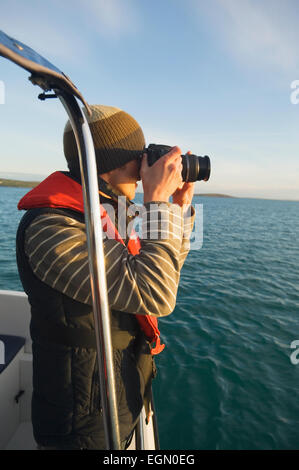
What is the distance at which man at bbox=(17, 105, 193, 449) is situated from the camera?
3.46 feet

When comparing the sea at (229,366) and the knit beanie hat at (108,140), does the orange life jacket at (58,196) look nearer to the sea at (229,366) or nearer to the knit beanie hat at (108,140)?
the knit beanie hat at (108,140)

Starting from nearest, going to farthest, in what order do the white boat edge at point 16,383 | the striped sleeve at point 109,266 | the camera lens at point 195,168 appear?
the striped sleeve at point 109,266, the camera lens at point 195,168, the white boat edge at point 16,383

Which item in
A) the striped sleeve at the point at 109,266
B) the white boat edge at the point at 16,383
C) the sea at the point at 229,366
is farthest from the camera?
the sea at the point at 229,366

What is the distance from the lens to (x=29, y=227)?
1077 millimetres

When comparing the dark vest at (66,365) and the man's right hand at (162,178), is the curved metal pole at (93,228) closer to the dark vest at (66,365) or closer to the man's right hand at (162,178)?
the dark vest at (66,365)

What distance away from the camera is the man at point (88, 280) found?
106 cm

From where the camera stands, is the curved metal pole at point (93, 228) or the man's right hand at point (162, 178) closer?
the curved metal pole at point (93, 228)

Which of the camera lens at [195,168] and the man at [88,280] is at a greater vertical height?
the camera lens at [195,168]

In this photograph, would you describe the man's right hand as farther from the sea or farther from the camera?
the sea

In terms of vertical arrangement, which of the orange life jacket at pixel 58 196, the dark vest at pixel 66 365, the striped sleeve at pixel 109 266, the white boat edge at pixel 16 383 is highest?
the orange life jacket at pixel 58 196

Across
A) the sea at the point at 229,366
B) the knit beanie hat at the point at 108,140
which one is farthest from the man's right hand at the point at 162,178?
the sea at the point at 229,366

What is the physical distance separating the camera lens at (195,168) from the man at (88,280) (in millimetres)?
242

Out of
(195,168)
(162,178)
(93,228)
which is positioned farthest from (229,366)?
(93,228)
